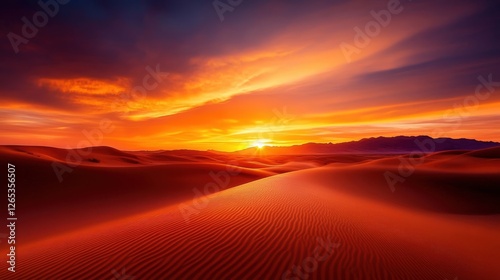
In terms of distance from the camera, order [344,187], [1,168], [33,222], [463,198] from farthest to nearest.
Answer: [344,187], [463,198], [1,168], [33,222]

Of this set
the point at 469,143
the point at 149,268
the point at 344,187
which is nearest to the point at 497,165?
the point at 344,187

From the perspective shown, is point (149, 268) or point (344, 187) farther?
point (344, 187)

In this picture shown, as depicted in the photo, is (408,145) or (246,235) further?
(408,145)

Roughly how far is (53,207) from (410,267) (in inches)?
619

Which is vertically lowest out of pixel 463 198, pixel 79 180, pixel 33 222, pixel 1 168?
pixel 463 198

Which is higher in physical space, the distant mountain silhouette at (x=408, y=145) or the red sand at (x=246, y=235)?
the distant mountain silhouette at (x=408, y=145)

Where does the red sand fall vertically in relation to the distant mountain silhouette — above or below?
below

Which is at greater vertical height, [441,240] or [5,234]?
[5,234]

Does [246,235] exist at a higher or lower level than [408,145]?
lower

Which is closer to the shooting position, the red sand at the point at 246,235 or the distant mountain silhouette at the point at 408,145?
Answer: the red sand at the point at 246,235

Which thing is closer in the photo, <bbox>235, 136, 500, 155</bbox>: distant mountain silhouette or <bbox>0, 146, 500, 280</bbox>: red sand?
<bbox>0, 146, 500, 280</bbox>: red sand

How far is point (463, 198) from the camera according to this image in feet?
52.4

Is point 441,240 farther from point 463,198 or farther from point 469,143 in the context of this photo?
point 469,143

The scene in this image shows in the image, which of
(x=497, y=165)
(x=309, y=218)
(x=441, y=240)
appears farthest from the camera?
(x=497, y=165)
